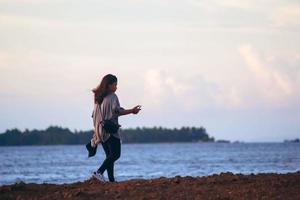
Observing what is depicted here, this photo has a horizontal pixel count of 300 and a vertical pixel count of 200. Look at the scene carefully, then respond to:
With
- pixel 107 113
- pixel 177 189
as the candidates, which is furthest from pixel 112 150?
pixel 177 189

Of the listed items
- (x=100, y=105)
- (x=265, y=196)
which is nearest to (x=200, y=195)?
(x=265, y=196)

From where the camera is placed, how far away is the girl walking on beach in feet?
48.2

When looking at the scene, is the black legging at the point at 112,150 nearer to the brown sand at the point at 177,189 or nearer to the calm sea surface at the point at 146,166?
the brown sand at the point at 177,189

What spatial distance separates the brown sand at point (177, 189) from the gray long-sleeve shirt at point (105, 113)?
78 centimetres

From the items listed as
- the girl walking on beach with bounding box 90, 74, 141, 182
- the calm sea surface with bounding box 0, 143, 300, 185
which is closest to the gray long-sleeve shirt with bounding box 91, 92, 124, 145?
the girl walking on beach with bounding box 90, 74, 141, 182

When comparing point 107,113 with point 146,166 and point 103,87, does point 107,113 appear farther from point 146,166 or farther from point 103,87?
point 146,166

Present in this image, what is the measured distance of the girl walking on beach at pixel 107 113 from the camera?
48.2 feet

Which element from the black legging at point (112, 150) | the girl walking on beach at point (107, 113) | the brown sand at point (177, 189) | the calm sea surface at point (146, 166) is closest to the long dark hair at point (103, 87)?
the girl walking on beach at point (107, 113)

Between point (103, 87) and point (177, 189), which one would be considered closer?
point (177, 189)

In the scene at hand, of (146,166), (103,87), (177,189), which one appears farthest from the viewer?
(146,166)

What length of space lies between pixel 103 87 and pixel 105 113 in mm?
447

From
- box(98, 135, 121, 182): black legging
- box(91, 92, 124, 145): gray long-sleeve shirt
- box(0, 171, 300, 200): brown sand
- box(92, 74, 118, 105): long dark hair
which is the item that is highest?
box(92, 74, 118, 105): long dark hair

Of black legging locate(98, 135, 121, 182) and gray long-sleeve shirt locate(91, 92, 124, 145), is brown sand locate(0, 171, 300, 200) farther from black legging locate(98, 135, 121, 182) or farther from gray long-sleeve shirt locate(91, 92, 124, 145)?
gray long-sleeve shirt locate(91, 92, 124, 145)

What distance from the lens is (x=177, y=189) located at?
1341cm
